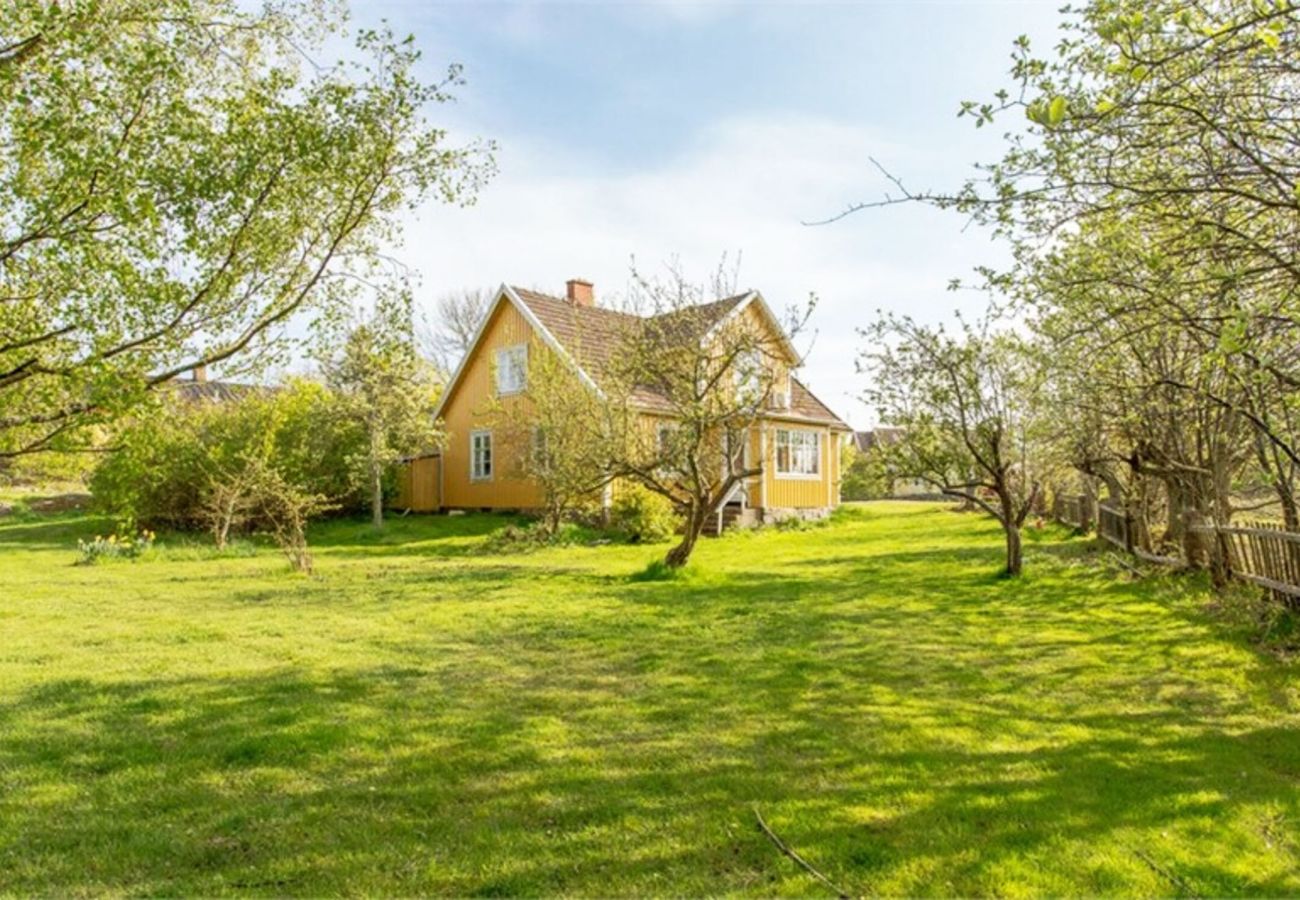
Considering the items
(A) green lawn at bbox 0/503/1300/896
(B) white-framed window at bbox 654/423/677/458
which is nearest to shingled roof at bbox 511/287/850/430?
(B) white-framed window at bbox 654/423/677/458

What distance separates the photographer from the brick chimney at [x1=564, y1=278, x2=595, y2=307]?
25.4 m

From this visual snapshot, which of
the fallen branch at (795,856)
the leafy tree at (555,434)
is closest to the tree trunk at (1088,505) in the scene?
the leafy tree at (555,434)

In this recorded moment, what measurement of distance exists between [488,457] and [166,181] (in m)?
18.6

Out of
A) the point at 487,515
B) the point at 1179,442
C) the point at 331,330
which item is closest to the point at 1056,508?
the point at 1179,442

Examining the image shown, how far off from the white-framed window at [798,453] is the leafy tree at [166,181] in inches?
763

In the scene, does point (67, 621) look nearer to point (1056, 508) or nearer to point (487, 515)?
point (487, 515)

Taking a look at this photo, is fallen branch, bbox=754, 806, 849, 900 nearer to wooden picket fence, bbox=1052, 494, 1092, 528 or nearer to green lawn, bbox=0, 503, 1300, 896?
green lawn, bbox=0, 503, 1300, 896

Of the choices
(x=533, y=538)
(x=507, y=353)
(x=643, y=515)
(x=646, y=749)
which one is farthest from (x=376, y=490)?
(x=646, y=749)

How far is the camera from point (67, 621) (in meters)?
9.11

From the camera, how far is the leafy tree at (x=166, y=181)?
17.2ft

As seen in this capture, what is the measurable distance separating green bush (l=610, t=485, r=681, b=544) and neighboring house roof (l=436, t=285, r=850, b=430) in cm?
212

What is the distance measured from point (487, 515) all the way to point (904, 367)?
1408 cm

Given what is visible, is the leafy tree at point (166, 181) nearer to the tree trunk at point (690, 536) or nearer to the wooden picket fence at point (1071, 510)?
the tree trunk at point (690, 536)

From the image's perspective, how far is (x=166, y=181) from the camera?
215 inches
